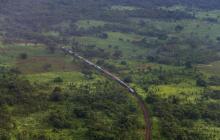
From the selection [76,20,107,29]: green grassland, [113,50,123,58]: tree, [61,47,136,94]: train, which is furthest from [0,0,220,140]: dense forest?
[61,47,136,94]: train

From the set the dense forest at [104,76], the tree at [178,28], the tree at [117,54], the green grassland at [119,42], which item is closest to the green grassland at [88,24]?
the dense forest at [104,76]

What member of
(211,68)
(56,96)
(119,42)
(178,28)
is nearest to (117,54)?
(119,42)

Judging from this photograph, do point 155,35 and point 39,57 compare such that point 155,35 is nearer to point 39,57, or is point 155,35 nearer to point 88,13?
point 88,13

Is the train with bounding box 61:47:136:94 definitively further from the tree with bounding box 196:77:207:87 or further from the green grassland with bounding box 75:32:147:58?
the tree with bounding box 196:77:207:87

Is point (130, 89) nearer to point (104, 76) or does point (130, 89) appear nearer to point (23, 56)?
point (104, 76)

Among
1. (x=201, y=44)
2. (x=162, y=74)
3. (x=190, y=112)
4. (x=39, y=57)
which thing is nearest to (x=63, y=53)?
(x=39, y=57)

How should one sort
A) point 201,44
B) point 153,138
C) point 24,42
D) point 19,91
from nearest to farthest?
1. point 153,138
2. point 19,91
3. point 24,42
4. point 201,44
